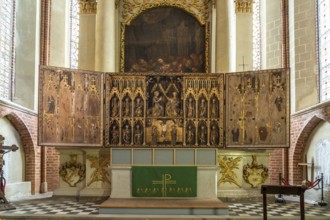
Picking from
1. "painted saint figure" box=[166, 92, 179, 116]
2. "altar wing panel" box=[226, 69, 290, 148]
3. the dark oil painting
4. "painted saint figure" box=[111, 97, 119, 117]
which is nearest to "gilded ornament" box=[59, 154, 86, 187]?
"painted saint figure" box=[111, 97, 119, 117]

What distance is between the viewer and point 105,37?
18.0 metres

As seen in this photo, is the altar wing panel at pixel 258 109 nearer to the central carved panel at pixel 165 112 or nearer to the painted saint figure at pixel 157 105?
the central carved panel at pixel 165 112

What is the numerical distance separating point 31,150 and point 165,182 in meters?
5.79

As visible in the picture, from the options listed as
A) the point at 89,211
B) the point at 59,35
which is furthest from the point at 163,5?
the point at 89,211

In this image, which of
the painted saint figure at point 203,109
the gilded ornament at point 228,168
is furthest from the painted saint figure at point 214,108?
the gilded ornament at point 228,168

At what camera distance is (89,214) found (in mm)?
10734

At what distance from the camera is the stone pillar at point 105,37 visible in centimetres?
1786

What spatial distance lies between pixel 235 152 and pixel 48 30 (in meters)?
8.54

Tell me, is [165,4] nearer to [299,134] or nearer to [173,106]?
[173,106]

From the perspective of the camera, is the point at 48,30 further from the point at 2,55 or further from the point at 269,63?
the point at 269,63

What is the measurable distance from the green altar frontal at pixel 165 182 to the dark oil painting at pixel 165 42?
7677 mm

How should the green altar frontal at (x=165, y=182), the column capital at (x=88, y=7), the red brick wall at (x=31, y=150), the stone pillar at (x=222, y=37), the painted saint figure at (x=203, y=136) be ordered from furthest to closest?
the column capital at (x=88, y=7), the stone pillar at (x=222, y=37), the red brick wall at (x=31, y=150), the painted saint figure at (x=203, y=136), the green altar frontal at (x=165, y=182)

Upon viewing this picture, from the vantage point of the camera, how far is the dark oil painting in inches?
763

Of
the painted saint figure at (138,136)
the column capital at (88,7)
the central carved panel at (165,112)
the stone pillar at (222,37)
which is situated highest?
the column capital at (88,7)
